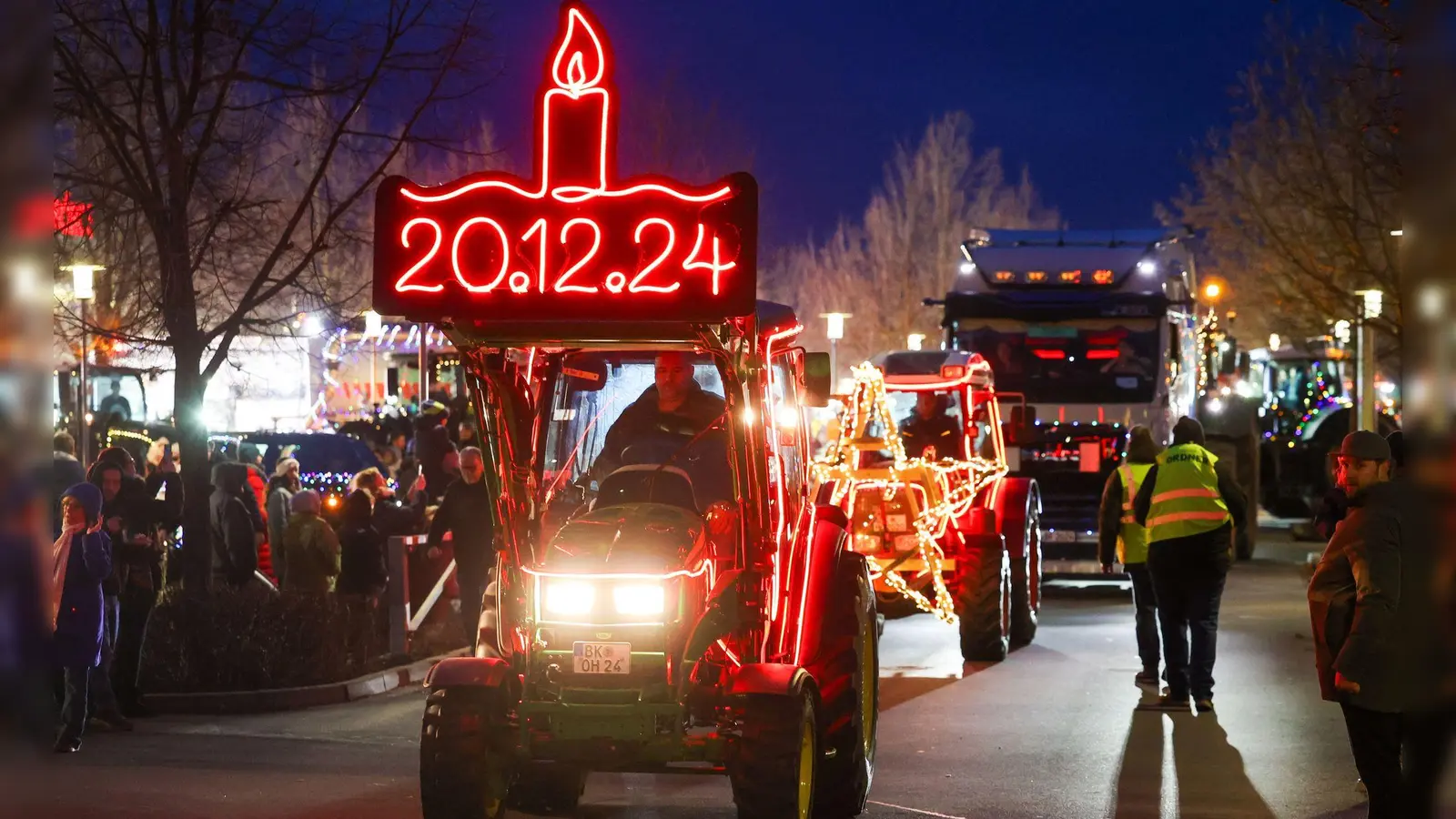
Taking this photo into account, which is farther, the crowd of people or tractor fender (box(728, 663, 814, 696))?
the crowd of people

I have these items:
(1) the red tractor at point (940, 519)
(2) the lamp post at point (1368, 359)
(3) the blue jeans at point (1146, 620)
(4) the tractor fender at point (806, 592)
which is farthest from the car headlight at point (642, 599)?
(2) the lamp post at point (1368, 359)

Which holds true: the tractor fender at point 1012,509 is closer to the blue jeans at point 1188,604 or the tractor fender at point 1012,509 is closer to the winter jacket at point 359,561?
the blue jeans at point 1188,604

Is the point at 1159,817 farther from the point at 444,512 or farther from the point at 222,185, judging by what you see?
the point at 222,185

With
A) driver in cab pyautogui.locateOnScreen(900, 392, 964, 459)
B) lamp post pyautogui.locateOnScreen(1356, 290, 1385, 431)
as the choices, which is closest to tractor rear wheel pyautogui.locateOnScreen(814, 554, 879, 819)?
driver in cab pyautogui.locateOnScreen(900, 392, 964, 459)

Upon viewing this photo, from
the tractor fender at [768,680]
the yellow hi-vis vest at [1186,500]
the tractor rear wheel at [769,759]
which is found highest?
the yellow hi-vis vest at [1186,500]

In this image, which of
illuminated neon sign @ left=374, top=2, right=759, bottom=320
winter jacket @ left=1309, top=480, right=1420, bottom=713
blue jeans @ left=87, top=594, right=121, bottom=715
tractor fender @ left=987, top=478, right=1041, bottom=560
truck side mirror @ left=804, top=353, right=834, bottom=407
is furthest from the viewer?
tractor fender @ left=987, top=478, right=1041, bottom=560

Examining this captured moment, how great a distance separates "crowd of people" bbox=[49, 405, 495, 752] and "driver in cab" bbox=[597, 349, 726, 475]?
1.51 meters

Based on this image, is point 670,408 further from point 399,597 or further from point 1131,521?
point 399,597

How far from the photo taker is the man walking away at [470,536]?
564 inches

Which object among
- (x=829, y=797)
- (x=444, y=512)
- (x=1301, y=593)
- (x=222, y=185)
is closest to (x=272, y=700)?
(x=444, y=512)

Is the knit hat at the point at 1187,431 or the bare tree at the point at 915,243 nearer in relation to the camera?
the knit hat at the point at 1187,431

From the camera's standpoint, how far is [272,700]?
1306cm

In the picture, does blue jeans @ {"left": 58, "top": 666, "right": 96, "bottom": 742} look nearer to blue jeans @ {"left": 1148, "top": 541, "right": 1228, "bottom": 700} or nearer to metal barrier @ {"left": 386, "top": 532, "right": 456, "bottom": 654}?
metal barrier @ {"left": 386, "top": 532, "right": 456, "bottom": 654}

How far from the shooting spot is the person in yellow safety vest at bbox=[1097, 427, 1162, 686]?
1364cm
